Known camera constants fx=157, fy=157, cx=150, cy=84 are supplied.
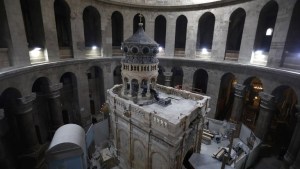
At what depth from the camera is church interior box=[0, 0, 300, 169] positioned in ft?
38.8

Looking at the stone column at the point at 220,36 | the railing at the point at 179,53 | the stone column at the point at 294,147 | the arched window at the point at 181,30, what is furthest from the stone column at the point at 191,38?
the stone column at the point at 294,147

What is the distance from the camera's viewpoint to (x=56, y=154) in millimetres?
9188

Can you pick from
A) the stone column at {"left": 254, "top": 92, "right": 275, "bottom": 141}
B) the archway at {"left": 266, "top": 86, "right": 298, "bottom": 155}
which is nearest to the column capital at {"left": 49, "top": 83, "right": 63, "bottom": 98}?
the stone column at {"left": 254, "top": 92, "right": 275, "bottom": 141}

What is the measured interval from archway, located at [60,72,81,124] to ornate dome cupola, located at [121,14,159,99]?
8.64 m

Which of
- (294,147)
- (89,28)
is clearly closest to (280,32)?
Result: (294,147)

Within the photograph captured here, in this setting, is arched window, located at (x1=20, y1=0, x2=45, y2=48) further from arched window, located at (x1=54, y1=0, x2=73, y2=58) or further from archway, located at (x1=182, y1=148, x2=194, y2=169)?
archway, located at (x1=182, y1=148, x2=194, y2=169)

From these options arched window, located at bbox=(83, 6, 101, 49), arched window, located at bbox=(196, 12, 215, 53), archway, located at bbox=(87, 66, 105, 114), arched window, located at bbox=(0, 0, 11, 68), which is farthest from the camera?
arched window, located at bbox=(196, 12, 215, 53)

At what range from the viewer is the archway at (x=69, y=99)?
19.3 meters

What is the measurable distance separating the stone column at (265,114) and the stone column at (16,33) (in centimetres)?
2182

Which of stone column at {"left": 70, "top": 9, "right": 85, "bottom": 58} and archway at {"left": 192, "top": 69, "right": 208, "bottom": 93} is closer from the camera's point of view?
stone column at {"left": 70, "top": 9, "right": 85, "bottom": 58}

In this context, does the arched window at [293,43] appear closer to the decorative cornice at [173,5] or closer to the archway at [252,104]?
the decorative cornice at [173,5]

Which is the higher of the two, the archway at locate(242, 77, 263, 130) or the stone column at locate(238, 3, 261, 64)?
the stone column at locate(238, 3, 261, 64)

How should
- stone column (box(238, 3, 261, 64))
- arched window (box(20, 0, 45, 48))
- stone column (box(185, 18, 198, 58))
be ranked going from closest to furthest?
arched window (box(20, 0, 45, 48))
stone column (box(238, 3, 261, 64))
stone column (box(185, 18, 198, 58))

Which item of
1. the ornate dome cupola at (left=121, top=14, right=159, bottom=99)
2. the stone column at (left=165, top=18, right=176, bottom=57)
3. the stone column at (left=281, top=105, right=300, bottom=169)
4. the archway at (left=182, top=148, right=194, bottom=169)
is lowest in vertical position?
the archway at (left=182, top=148, right=194, bottom=169)
